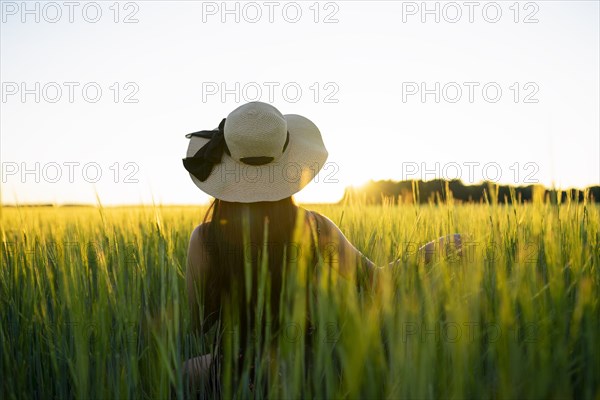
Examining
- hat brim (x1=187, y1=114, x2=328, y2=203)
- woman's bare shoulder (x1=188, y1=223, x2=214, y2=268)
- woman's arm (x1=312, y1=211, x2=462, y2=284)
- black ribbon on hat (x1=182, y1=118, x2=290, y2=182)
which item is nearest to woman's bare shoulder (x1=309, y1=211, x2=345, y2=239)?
woman's arm (x1=312, y1=211, x2=462, y2=284)

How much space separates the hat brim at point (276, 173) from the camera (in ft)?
4.62

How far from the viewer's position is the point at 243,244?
54.1 inches

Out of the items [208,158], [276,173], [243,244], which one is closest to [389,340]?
[243,244]

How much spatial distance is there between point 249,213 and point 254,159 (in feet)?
0.54

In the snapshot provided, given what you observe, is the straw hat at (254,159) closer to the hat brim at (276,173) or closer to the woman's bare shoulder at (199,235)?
the hat brim at (276,173)

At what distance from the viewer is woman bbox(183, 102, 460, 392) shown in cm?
137

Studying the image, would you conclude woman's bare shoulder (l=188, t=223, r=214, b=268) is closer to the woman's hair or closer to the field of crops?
the woman's hair

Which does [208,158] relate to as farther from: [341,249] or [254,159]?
[341,249]

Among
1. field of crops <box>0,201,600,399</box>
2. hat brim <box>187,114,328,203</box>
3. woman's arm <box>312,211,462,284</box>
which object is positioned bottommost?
field of crops <box>0,201,600,399</box>

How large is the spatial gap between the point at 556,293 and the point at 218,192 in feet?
3.07

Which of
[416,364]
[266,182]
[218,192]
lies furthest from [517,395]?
[218,192]

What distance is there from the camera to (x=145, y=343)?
1.30 metres

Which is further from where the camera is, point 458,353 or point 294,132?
point 294,132

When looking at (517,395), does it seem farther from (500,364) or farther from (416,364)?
(416,364)
